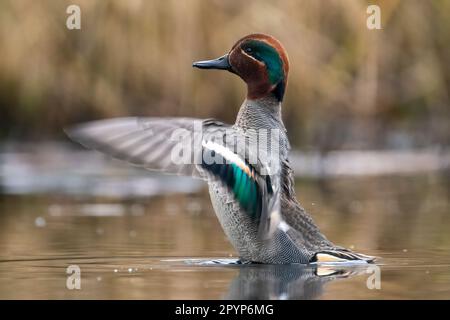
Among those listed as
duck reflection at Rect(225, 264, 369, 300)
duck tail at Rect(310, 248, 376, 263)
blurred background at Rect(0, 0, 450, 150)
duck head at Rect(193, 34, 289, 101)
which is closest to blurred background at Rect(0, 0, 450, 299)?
blurred background at Rect(0, 0, 450, 150)

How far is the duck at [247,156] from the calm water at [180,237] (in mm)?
162

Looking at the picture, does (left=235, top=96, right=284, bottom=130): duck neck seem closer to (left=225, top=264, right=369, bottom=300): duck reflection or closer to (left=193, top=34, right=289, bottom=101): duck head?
(left=193, top=34, right=289, bottom=101): duck head

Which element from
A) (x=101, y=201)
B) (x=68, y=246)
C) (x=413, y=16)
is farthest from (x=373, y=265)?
(x=413, y=16)

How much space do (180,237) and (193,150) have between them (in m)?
1.76

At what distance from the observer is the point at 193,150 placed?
16.9 feet

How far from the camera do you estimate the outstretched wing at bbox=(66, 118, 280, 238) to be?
507cm

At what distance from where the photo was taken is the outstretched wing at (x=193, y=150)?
5.07m

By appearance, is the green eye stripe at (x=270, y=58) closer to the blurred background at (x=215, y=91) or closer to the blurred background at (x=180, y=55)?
the blurred background at (x=215, y=91)

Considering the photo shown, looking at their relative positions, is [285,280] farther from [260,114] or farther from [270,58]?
[270,58]

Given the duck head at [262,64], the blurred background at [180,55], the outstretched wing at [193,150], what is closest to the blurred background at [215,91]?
the blurred background at [180,55]

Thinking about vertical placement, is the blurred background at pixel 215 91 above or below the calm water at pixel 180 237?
above

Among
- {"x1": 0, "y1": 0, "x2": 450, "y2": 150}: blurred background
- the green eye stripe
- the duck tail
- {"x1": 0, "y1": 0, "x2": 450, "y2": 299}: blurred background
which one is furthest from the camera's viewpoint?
{"x1": 0, "y1": 0, "x2": 450, "y2": 150}: blurred background

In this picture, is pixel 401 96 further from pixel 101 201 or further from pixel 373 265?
pixel 373 265

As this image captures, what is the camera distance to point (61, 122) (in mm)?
12461
